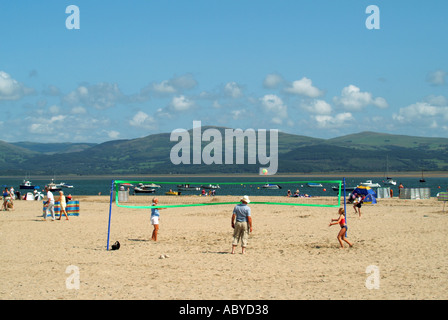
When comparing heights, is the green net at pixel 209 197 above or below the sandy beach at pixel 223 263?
above

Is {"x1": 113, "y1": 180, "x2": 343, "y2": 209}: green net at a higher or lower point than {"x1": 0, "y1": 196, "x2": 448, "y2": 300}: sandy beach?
higher

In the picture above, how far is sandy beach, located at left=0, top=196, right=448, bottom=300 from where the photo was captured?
9156mm

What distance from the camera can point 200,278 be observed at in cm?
1031

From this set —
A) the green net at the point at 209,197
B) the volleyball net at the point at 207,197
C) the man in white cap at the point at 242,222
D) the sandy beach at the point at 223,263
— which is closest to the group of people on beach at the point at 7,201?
the volleyball net at the point at 207,197

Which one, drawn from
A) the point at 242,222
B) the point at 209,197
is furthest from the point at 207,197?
the point at 242,222

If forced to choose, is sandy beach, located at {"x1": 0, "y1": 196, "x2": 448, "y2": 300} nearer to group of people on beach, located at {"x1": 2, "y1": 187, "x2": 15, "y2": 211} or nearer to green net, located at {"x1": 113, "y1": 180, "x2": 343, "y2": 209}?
green net, located at {"x1": 113, "y1": 180, "x2": 343, "y2": 209}

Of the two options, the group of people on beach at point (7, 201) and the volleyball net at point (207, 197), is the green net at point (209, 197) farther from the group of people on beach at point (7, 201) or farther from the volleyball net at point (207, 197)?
the group of people on beach at point (7, 201)

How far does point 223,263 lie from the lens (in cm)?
1198

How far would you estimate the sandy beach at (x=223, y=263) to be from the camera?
30.0ft

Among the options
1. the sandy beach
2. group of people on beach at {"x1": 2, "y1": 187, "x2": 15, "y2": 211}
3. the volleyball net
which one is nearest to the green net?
the volleyball net

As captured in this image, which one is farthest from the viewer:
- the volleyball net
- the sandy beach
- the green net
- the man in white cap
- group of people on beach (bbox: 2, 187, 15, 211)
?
group of people on beach (bbox: 2, 187, 15, 211)
